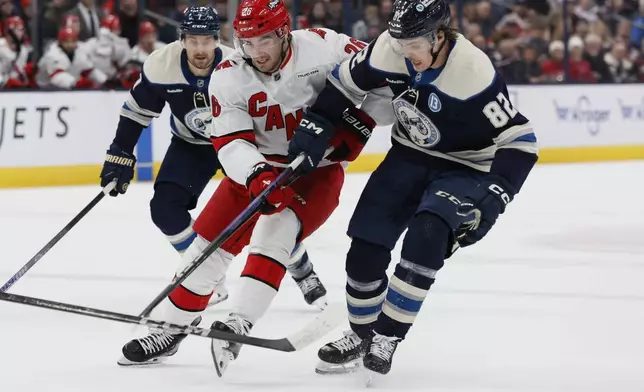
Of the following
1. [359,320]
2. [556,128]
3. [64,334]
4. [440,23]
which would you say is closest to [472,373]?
[359,320]

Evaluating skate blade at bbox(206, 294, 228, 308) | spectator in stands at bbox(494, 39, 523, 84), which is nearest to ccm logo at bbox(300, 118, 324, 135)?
skate blade at bbox(206, 294, 228, 308)

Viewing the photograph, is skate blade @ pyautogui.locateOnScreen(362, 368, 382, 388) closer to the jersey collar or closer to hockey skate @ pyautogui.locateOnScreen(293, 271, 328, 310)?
hockey skate @ pyautogui.locateOnScreen(293, 271, 328, 310)

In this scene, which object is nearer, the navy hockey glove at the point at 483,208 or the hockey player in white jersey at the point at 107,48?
the navy hockey glove at the point at 483,208

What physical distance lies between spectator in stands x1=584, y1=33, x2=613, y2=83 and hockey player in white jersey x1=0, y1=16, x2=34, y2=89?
17.2ft

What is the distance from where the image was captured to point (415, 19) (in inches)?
115

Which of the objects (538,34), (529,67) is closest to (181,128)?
(529,67)

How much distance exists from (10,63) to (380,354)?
5.78 m

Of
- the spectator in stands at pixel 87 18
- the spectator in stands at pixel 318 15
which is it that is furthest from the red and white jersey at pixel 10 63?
the spectator in stands at pixel 318 15

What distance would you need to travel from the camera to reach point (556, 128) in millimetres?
10062

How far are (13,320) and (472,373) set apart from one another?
5.45 ft

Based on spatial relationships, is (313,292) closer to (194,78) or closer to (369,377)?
(194,78)

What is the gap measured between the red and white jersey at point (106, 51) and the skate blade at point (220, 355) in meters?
5.80

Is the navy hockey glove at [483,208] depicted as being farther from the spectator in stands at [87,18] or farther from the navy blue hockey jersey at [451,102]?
the spectator in stands at [87,18]

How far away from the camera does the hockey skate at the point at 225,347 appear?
300 cm
